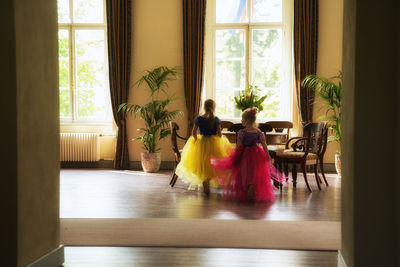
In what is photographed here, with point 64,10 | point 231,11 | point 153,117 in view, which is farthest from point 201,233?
point 64,10

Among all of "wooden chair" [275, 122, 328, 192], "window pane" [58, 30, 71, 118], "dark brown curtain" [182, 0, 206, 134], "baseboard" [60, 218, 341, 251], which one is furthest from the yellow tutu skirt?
"window pane" [58, 30, 71, 118]

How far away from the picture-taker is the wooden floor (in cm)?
307

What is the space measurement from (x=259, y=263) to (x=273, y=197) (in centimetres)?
238

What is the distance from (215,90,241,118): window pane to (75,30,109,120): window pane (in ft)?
7.26

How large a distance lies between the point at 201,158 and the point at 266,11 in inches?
157

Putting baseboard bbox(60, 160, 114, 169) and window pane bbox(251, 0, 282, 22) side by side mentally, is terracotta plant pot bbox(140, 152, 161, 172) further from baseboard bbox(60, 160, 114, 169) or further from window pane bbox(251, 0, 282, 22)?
window pane bbox(251, 0, 282, 22)

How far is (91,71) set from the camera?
8.85 meters

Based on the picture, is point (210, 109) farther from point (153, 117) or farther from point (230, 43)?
point (230, 43)

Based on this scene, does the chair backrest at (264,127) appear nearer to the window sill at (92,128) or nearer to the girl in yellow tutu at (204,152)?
the girl in yellow tutu at (204,152)

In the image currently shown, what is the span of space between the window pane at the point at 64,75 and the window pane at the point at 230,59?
2.96 m
